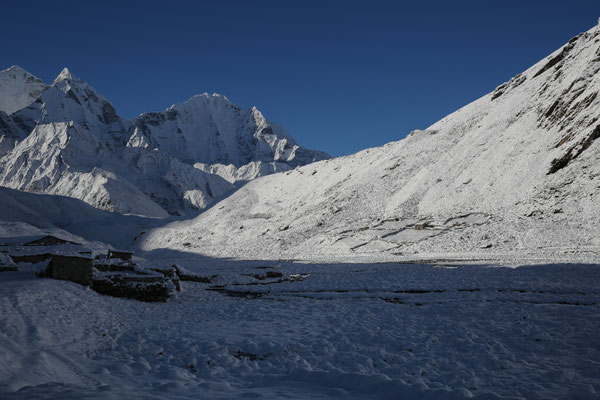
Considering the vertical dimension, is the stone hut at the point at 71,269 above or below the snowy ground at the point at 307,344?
above

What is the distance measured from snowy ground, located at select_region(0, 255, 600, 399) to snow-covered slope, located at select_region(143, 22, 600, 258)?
1755 cm

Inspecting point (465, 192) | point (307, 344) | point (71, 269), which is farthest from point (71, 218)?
point (307, 344)

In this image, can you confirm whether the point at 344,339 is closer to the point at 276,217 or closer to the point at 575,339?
the point at 575,339

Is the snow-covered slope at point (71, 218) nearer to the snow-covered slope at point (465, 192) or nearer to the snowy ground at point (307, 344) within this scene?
the snow-covered slope at point (465, 192)

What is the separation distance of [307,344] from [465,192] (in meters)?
38.5

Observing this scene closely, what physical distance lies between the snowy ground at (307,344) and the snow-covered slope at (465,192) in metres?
17.5

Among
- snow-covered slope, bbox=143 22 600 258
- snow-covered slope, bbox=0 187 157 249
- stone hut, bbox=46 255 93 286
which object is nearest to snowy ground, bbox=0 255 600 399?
stone hut, bbox=46 255 93 286

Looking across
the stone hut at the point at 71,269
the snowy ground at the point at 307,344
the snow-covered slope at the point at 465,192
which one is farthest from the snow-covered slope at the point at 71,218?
the snowy ground at the point at 307,344

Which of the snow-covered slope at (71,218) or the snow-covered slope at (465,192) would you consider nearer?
the snow-covered slope at (465,192)

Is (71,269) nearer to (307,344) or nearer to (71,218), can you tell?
(307,344)

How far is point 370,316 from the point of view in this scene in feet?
39.7

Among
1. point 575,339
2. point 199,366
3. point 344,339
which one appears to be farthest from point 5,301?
point 575,339

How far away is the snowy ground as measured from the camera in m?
6.62

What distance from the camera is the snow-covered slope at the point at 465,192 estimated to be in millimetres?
32719
